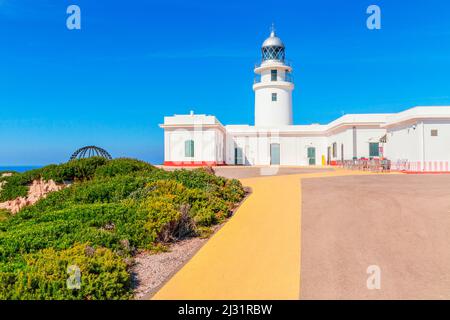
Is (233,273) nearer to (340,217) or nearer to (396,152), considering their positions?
(340,217)

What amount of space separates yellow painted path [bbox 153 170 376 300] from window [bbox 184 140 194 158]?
19.2 metres

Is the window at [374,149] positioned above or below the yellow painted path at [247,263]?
above

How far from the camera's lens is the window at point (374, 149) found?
82.4 ft

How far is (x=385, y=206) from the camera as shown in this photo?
8.49 metres

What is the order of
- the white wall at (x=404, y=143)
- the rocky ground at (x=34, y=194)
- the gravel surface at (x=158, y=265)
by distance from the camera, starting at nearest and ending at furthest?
the gravel surface at (x=158, y=265)
the rocky ground at (x=34, y=194)
the white wall at (x=404, y=143)

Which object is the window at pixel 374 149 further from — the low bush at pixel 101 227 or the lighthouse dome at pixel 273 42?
the low bush at pixel 101 227

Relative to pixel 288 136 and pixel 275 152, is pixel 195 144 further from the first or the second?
pixel 288 136

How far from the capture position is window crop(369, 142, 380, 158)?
25.1m

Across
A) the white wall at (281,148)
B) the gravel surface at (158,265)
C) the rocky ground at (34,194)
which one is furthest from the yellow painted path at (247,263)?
the white wall at (281,148)

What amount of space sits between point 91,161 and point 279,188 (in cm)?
667

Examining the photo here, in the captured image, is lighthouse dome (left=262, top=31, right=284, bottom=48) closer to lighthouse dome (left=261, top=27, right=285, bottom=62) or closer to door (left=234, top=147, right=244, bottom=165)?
lighthouse dome (left=261, top=27, right=285, bottom=62)

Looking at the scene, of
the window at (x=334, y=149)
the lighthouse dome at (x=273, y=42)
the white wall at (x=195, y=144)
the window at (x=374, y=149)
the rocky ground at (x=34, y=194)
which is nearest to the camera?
the rocky ground at (x=34, y=194)

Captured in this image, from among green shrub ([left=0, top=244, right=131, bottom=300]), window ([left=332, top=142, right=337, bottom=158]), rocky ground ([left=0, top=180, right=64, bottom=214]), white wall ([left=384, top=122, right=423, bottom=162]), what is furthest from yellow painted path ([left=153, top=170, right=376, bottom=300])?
window ([left=332, top=142, right=337, bottom=158])

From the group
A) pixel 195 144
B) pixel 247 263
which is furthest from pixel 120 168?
pixel 195 144
